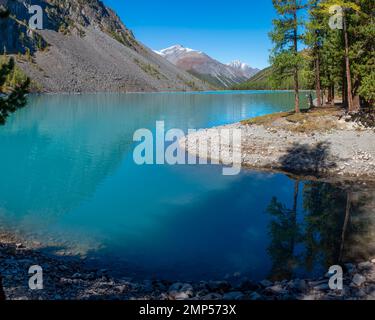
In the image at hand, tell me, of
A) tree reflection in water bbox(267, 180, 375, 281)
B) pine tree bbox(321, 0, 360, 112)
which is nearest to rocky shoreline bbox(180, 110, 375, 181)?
pine tree bbox(321, 0, 360, 112)

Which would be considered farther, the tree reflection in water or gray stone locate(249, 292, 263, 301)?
the tree reflection in water

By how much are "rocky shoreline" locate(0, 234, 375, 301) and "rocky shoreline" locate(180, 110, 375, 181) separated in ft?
53.7

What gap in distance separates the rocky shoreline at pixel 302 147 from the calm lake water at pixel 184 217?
2635 millimetres

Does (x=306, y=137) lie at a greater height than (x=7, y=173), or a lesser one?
greater

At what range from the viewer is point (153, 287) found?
42.7 feet

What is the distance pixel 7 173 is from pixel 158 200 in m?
15.5

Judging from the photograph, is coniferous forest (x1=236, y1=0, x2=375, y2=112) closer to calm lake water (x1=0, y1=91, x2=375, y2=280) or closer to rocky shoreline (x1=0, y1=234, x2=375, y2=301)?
calm lake water (x1=0, y1=91, x2=375, y2=280)

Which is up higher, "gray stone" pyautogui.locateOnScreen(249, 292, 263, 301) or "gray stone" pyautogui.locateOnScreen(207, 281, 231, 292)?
"gray stone" pyautogui.locateOnScreen(249, 292, 263, 301)

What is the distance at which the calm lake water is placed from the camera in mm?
15727

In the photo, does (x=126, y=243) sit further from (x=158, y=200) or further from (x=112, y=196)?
(x=112, y=196)

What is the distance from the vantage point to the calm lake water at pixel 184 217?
15727mm

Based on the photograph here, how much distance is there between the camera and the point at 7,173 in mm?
31766

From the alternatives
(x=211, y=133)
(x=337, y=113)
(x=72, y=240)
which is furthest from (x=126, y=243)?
(x=337, y=113)

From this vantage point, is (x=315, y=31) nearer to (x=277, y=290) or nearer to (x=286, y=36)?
(x=286, y=36)
